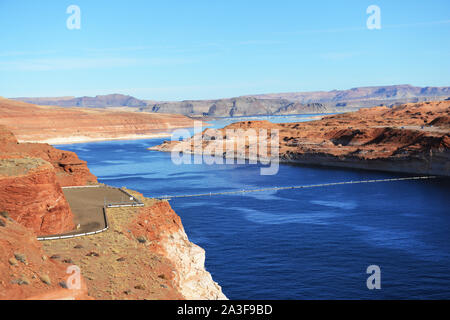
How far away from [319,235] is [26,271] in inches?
1260

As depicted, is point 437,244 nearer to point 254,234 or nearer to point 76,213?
point 254,234

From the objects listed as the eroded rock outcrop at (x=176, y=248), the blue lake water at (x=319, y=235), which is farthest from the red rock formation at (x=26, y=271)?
the blue lake water at (x=319, y=235)

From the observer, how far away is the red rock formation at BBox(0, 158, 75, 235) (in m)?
22.7

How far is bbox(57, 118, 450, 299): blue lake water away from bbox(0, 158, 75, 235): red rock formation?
1197 cm

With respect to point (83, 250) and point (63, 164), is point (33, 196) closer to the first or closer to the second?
point (83, 250)

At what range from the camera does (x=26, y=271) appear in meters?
15.0

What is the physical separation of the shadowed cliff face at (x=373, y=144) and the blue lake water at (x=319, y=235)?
1016cm

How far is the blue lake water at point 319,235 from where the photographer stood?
101 ft

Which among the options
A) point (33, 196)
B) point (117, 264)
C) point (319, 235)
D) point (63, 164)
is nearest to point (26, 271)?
point (117, 264)

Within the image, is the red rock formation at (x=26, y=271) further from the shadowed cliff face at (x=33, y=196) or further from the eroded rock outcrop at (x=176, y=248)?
the eroded rock outcrop at (x=176, y=248)

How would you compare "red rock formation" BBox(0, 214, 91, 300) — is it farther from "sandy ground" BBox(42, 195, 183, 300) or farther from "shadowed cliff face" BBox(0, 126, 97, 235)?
"shadowed cliff face" BBox(0, 126, 97, 235)

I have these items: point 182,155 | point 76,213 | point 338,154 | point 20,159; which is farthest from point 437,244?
point 182,155

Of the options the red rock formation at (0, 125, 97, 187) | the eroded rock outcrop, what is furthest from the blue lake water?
the red rock formation at (0, 125, 97, 187)

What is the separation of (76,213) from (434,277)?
24306 millimetres
